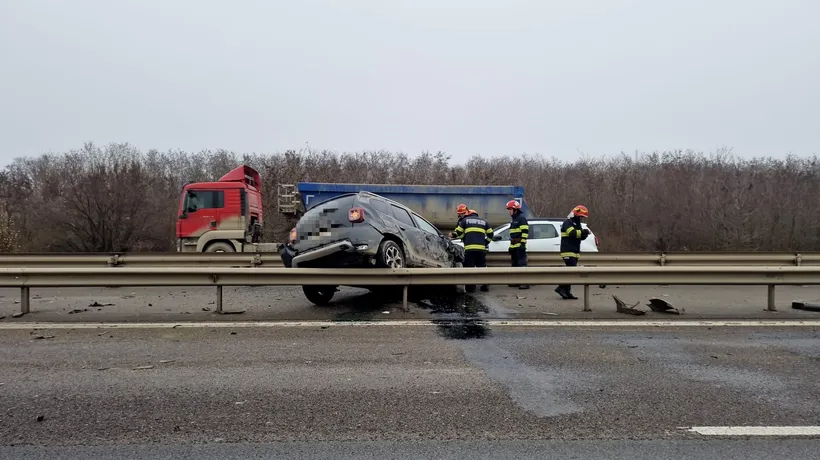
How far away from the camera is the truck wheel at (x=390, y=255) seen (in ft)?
24.5

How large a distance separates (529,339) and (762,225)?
1018 inches

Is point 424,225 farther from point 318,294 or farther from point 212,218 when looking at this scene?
point 212,218

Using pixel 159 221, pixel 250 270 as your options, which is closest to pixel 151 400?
pixel 250 270

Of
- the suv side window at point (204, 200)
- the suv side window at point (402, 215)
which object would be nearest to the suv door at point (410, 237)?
the suv side window at point (402, 215)

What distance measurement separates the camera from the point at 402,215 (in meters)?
8.52

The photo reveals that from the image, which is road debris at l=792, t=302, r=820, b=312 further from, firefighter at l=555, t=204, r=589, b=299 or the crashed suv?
the crashed suv

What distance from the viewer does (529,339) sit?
585cm

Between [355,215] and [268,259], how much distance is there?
4785 millimetres

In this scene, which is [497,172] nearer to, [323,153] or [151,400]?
[323,153]

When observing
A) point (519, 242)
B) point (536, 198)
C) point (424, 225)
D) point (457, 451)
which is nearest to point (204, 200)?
point (424, 225)

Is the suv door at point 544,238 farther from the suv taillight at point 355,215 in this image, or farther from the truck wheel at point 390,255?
the suv taillight at point 355,215

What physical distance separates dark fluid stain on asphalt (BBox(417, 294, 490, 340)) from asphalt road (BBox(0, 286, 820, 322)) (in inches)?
1.3

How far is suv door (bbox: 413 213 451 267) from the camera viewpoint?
354 inches

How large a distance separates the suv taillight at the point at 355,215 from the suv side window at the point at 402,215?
902 millimetres
